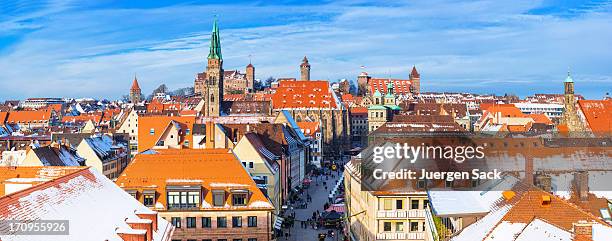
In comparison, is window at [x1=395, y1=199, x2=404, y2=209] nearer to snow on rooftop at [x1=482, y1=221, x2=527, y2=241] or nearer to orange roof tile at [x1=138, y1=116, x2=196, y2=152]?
snow on rooftop at [x1=482, y1=221, x2=527, y2=241]

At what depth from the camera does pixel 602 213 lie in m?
30.3

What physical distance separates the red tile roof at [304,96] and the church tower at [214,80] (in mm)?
14866

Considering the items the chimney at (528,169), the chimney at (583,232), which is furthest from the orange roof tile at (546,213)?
the chimney at (528,169)

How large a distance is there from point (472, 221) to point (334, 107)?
148 meters

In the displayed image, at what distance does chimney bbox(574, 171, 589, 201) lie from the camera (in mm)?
32584

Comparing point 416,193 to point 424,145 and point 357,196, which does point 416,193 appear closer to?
point 424,145

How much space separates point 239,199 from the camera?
48.8 m

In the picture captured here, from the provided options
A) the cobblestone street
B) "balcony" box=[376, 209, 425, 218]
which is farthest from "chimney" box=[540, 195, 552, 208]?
the cobblestone street

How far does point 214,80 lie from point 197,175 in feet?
394

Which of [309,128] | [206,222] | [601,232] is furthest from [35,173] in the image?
[309,128]

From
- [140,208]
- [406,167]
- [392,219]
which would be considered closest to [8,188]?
[140,208]

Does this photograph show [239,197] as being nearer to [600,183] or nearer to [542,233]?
[600,183]

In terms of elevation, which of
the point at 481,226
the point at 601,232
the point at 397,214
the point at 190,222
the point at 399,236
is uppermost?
the point at 601,232

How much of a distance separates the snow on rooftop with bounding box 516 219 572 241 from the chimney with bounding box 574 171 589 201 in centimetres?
1006
